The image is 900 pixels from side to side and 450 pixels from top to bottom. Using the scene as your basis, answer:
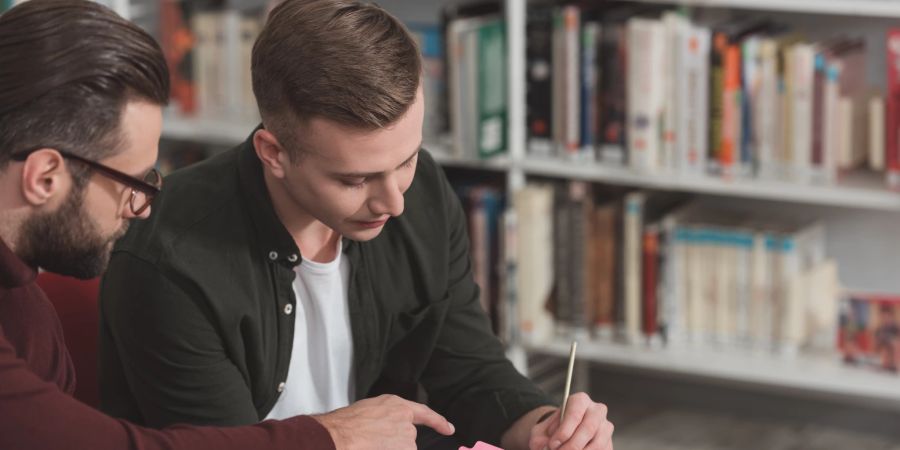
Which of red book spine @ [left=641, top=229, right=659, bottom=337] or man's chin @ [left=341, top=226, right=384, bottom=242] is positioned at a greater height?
man's chin @ [left=341, top=226, right=384, bottom=242]

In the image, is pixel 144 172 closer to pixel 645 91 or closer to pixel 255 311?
pixel 255 311

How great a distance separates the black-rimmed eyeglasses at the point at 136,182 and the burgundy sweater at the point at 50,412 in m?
0.11

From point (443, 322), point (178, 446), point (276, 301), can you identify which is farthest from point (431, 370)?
point (178, 446)

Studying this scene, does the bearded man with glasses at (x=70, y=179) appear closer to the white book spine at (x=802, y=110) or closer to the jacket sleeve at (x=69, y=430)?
the jacket sleeve at (x=69, y=430)

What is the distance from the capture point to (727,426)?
331 cm

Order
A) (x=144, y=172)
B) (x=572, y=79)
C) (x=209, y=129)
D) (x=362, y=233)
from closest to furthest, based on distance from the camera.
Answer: (x=144, y=172) < (x=362, y=233) < (x=572, y=79) < (x=209, y=129)

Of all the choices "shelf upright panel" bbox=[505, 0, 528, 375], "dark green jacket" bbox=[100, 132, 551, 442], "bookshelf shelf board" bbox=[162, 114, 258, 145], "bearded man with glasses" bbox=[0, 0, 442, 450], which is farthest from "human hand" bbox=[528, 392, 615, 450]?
"bookshelf shelf board" bbox=[162, 114, 258, 145]

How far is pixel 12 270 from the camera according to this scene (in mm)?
1389

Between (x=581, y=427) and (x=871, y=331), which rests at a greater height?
(x=581, y=427)

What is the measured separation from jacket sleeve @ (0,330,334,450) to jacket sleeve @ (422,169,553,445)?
0.42 metres

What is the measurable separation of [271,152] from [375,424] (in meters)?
0.35

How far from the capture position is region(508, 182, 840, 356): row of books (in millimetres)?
2959

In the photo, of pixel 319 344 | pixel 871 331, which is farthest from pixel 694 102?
pixel 319 344

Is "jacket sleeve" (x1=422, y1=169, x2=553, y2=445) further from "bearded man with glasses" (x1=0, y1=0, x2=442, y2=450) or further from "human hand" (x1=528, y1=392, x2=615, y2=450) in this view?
"bearded man with glasses" (x1=0, y1=0, x2=442, y2=450)
